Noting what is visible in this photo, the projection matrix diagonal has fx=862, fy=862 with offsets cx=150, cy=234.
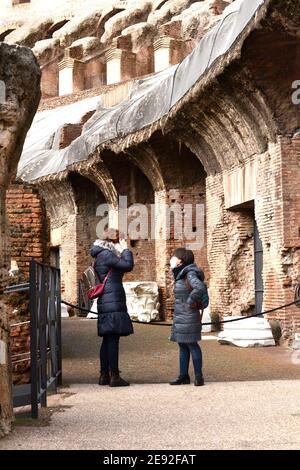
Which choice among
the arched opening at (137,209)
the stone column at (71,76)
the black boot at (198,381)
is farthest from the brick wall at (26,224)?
the stone column at (71,76)

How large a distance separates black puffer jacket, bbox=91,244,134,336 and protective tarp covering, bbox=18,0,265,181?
4523mm

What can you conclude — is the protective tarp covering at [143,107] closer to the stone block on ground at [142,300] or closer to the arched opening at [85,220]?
the arched opening at [85,220]

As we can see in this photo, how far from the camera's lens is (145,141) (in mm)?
16734

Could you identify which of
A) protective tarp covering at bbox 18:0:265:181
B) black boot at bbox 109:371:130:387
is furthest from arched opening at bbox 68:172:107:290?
black boot at bbox 109:371:130:387

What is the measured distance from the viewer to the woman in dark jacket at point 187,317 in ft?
27.1

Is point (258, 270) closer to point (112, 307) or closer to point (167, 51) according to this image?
point (112, 307)

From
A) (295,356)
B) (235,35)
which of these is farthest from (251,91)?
(295,356)

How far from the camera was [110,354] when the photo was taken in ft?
27.3

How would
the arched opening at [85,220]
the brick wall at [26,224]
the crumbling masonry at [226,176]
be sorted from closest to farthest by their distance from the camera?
the brick wall at [26,224] < the crumbling masonry at [226,176] < the arched opening at [85,220]

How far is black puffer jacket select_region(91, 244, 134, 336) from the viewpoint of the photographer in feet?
27.2

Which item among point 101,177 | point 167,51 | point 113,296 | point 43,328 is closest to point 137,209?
point 101,177

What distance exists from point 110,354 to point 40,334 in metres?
1.97

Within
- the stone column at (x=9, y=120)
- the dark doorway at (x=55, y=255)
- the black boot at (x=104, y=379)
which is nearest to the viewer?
the stone column at (x=9, y=120)

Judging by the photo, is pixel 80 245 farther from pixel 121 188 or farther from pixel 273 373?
pixel 273 373
